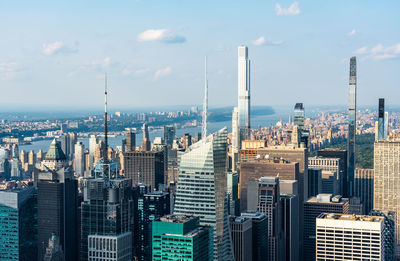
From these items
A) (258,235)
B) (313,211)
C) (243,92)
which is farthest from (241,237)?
(243,92)

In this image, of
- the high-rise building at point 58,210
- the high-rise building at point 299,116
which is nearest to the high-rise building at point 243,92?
the high-rise building at point 299,116

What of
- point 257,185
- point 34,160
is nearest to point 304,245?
point 257,185

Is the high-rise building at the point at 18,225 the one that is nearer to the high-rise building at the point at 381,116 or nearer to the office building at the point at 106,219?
the office building at the point at 106,219

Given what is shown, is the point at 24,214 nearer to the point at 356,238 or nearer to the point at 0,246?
the point at 0,246

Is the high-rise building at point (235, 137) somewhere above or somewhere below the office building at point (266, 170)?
above

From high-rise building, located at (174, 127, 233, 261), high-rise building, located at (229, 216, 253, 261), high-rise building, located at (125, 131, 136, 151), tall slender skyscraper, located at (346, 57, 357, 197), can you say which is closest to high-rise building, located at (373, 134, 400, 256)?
tall slender skyscraper, located at (346, 57, 357, 197)

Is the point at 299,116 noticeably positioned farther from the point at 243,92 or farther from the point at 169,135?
the point at 169,135
